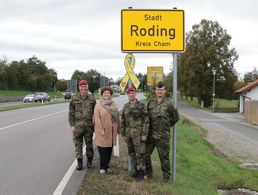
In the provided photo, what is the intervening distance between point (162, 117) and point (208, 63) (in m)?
61.1

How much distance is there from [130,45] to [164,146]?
203cm

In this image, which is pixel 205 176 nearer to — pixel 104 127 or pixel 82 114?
pixel 104 127

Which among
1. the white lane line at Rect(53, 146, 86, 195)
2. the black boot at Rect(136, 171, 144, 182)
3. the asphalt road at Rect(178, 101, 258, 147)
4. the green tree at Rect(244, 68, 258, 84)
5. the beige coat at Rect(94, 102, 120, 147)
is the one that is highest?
the green tree at Rect(244, 68, 258, 84)

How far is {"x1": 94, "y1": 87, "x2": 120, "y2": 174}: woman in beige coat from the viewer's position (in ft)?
26.3

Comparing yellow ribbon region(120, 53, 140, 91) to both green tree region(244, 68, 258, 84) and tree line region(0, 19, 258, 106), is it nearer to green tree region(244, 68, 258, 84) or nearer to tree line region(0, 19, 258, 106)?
tree line region(0, 19, 258, 106)

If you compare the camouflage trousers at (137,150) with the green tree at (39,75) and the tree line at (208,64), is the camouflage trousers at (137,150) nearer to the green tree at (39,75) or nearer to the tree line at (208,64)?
the tree line at (208,64)

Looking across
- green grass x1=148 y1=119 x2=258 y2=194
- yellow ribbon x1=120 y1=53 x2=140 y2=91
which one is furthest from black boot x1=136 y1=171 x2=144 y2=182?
yellow ribbon x1=120 y1=53 x2=140 y2=91

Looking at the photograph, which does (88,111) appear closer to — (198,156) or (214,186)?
(214,186)

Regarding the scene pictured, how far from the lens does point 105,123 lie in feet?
26.3

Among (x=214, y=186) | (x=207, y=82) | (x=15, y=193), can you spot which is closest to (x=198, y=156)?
(x=214, y=186)

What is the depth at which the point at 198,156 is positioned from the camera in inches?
516

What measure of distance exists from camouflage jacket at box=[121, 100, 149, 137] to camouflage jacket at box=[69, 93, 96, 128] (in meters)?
1.18

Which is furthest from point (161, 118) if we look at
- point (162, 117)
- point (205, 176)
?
point (205, 176)

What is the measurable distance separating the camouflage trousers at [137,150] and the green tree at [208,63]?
194 feet
